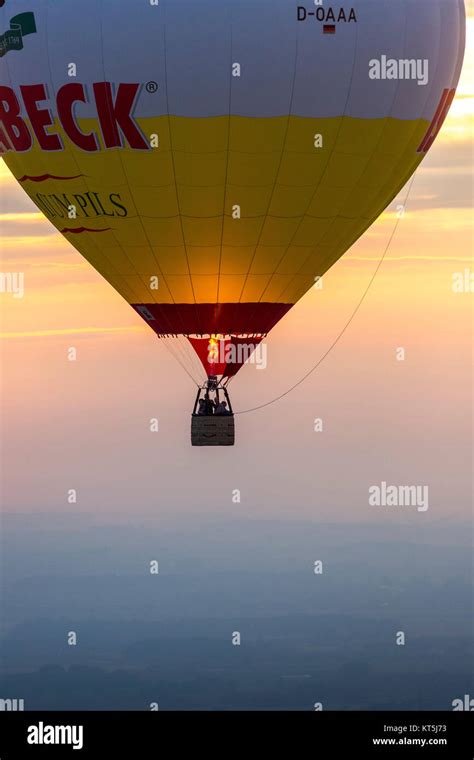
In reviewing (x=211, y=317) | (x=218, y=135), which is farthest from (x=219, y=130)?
(x=211, y=317)

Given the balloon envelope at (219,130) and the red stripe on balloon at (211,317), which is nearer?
the balloon envelope at (219,130)

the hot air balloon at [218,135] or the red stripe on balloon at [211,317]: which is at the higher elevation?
the hot air balloon at [218,135]

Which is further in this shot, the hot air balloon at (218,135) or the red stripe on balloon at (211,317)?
the red stripe on balloon at (211,317)

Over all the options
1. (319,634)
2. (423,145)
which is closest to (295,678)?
(319,634)

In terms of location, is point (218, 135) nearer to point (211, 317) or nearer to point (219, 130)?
point (219, 130)
